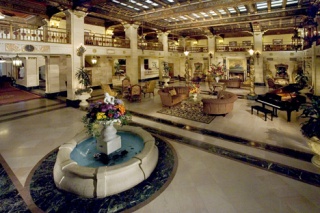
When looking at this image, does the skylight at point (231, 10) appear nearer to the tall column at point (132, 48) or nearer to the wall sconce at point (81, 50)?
the tall column at point (132, 48)

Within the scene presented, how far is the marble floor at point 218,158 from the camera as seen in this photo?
314cm

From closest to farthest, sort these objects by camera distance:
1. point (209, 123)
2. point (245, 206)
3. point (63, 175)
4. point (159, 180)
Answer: point (245, 206) < point (63, 175) < point (159, 180) < point (209, 123)

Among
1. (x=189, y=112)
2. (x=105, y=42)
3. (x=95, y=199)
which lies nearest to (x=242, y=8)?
(x=189, y=112)

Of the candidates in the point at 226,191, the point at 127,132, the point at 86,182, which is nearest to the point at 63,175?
the point at 86,182

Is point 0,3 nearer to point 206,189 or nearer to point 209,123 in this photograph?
point 209,123

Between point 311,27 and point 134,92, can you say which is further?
point 134,92

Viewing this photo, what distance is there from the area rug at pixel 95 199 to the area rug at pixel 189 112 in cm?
402

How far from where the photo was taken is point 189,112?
8.86m

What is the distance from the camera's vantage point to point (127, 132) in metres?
5.52

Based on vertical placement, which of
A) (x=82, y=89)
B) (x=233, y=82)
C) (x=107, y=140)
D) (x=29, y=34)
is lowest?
(x=107, y=140)

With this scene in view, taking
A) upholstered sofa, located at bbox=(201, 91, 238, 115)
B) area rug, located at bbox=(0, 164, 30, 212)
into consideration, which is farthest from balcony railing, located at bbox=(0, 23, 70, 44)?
upholstered sofa, located at bbox=(201, 91, 238, 115)

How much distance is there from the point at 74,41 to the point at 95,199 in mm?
9071

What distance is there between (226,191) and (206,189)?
13.5 inches

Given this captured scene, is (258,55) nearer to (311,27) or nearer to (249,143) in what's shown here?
(311,27)
